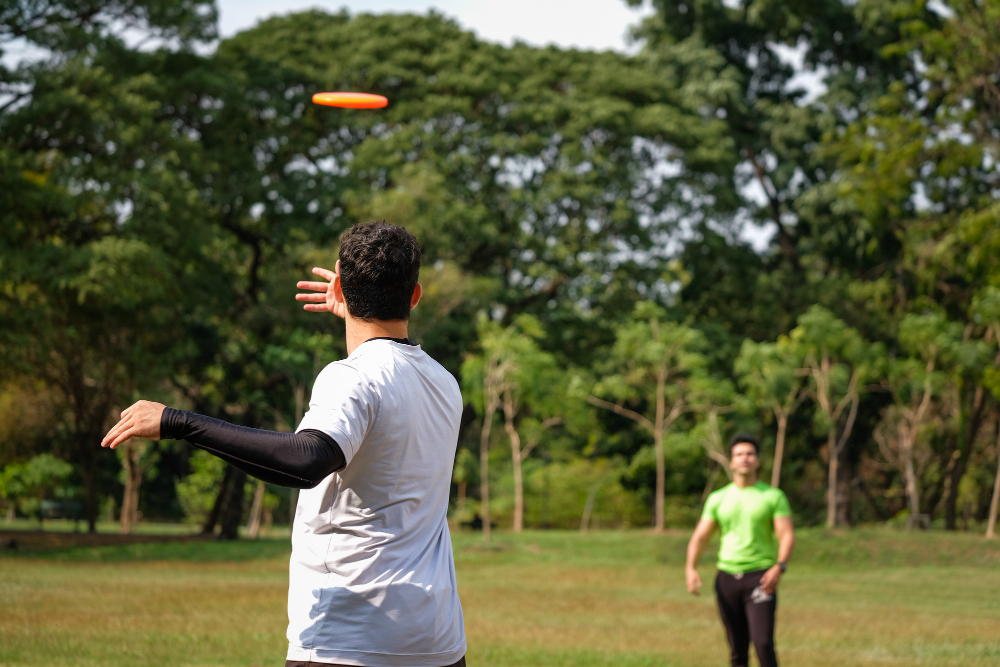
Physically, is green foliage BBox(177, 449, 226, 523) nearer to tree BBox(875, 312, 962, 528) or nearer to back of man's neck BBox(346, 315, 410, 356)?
tree BBox(875, 312, 962, 528)

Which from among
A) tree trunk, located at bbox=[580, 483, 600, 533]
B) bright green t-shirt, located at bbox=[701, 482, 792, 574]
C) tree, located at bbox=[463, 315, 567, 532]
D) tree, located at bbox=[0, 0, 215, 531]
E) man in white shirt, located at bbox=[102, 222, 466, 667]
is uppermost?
tree, located at bbox=[0, 0, 215, 531]

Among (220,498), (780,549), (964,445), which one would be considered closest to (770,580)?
(780,549)

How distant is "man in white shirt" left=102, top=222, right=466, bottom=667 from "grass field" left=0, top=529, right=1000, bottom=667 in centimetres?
743

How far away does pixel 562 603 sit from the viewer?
17328 millimetres

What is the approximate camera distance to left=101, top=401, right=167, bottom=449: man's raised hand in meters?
2.57

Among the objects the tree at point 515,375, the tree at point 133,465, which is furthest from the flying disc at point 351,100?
the tree at point 133,465

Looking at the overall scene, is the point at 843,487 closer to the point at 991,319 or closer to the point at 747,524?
the point at 991,319

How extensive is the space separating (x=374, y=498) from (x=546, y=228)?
1196 inches

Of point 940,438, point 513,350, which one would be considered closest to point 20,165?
point 513,350

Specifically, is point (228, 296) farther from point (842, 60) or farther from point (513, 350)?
point (842, 60)

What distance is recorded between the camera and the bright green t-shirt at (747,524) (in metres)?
7.63

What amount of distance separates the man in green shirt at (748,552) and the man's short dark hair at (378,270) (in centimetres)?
511

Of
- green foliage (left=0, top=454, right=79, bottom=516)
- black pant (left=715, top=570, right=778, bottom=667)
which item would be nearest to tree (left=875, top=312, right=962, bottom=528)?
green foliage (left=0, top=454, right=79, bottom=516)

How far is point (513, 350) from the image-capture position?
29.9 metres
